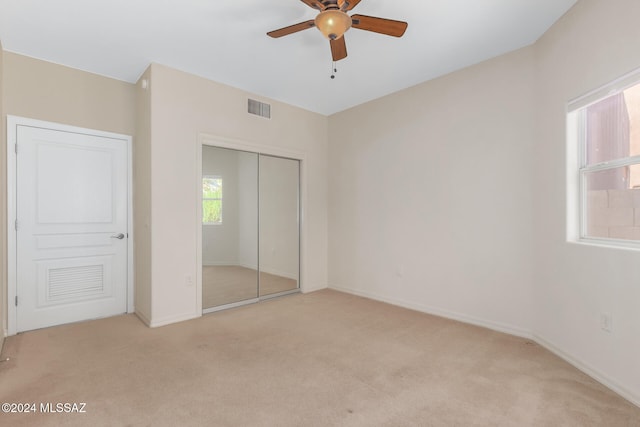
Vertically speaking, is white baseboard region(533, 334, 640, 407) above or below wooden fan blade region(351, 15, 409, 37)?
below

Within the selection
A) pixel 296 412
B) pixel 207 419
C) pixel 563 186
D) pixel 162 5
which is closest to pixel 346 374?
pixel 296 412

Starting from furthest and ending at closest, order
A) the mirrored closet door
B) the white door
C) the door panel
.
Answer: the door panel
the mirrored closet door
the white door

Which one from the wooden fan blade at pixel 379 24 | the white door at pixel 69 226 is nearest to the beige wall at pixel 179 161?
the white door at pixel 69 226

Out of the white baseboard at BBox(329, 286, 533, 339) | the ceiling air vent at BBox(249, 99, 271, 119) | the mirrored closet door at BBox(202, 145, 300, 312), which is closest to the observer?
the white baseboard at BBox(329, 286, 533, 339)

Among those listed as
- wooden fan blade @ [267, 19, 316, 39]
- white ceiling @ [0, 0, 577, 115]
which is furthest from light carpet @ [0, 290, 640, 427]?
white ceiling @ [0, 0, 577, 115]

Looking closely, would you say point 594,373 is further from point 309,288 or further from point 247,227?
point 247,227

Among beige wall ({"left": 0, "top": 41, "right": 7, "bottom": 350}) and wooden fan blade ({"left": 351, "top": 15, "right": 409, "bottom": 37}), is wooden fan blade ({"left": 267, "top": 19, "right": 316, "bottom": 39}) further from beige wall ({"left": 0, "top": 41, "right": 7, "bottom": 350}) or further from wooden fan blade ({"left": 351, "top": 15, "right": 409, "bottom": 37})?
beige wall ({"left": 0, "top": 41, "right": 7, "bottom": 350})

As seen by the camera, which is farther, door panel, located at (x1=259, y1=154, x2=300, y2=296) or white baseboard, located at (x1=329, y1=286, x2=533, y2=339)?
door panel, located at (x1=259, y1=154, x2=300, y2=296)

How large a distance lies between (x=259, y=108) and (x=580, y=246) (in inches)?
149

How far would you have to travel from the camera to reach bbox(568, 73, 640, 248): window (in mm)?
2049

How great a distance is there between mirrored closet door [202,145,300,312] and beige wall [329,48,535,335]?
84cm

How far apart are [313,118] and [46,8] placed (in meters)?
3.22

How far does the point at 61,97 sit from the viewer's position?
10.8ft

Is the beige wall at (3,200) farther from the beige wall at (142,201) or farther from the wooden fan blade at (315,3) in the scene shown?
the wooden fan blade at (315,3)
